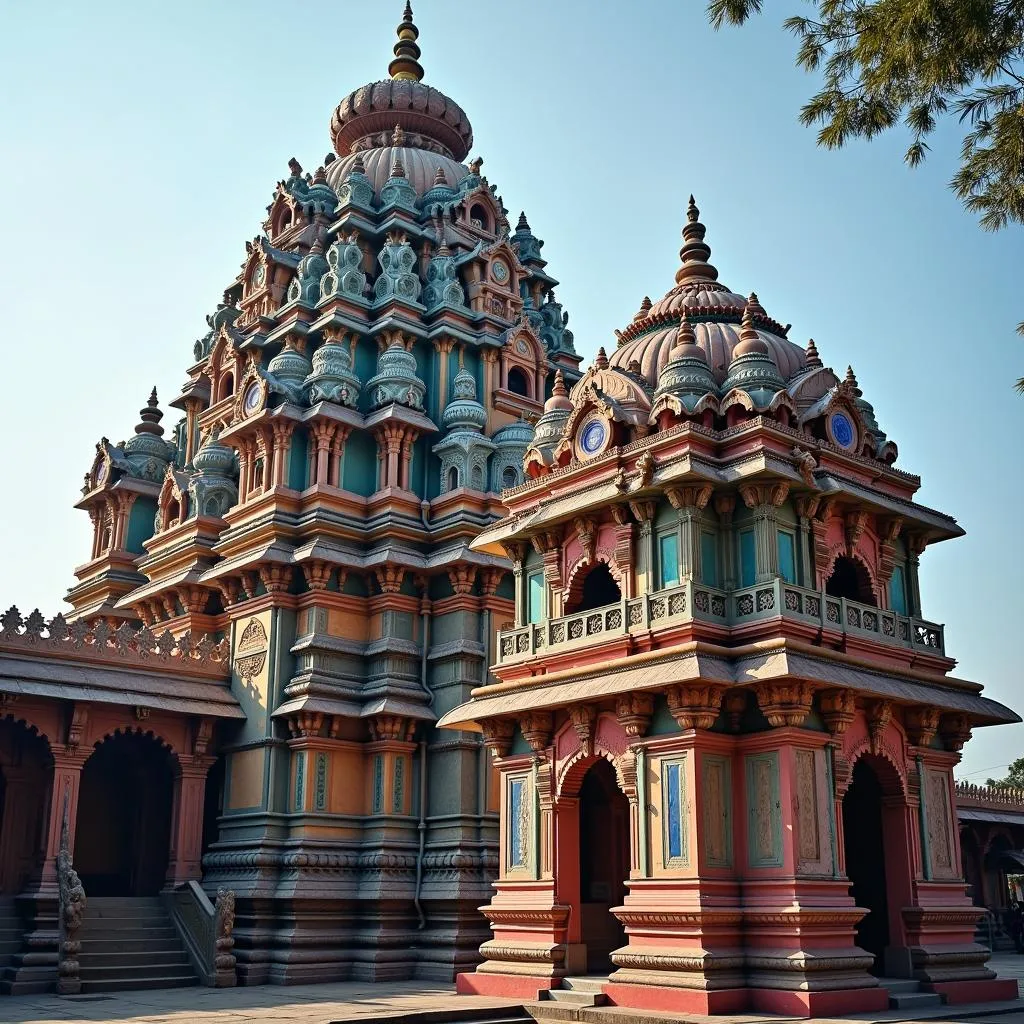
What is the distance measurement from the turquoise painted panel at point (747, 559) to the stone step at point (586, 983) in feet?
16.7

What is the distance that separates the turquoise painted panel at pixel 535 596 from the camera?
55.7 ft

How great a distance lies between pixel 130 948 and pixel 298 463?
8.99 meters

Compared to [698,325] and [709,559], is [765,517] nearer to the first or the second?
[709,559]

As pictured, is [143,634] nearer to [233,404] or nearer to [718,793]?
[233,404]

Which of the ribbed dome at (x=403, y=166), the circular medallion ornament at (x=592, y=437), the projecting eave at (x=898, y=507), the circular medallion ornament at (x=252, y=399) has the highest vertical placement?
the ribbed dome at (x=403, y=166)

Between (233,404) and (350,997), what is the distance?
13744 millimetres

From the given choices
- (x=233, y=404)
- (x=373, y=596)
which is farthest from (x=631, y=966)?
(x=233, y=404)

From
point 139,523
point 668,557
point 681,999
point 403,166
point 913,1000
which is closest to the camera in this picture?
point 681,999

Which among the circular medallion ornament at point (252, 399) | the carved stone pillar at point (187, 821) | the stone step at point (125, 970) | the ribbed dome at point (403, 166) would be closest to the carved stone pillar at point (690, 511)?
the stone step at point (125, 970)

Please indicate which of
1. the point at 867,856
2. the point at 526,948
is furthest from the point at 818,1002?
the point at 526,948

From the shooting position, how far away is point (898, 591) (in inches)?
661

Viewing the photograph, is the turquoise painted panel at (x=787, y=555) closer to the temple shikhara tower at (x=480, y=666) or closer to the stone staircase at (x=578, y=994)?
the temple shikhara tower at (x=480, y=666)

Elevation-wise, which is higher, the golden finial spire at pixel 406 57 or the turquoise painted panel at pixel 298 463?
the golden finial spire at pixel 406 57

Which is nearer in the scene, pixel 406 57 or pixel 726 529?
pixel 726 529
